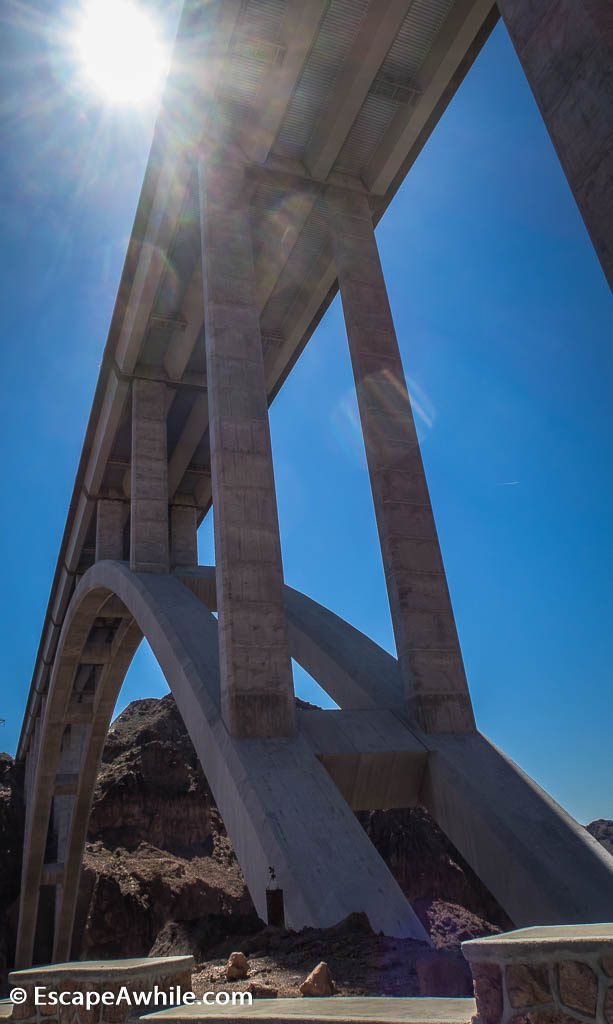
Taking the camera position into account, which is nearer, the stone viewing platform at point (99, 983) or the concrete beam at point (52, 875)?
the stone viewing platform at point (99, 983)

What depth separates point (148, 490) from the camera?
17453 mm

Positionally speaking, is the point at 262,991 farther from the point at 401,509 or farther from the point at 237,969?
the point at 401,509

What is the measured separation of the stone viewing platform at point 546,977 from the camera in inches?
91.7

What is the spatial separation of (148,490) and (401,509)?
8.17 meters

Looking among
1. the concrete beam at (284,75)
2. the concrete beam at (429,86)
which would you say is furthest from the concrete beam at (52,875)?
the concrete beam at (429,86)

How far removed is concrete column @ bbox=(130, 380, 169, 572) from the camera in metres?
16.9

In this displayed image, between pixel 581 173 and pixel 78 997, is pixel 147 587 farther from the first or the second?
pixel 581 173

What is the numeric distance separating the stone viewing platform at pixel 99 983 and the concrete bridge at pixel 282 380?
2.77 meters

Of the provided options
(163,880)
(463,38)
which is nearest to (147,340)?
(463,38)

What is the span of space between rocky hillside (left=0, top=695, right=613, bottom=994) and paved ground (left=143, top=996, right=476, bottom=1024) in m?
35.2

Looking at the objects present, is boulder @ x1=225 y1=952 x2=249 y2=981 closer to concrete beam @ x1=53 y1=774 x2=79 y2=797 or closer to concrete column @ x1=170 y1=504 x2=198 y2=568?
concrete column @ x1=170 y1=504 x2=198 y2=568

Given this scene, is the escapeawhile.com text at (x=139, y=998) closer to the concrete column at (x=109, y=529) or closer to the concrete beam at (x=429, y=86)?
the concrete beam at (x=429, y=86)

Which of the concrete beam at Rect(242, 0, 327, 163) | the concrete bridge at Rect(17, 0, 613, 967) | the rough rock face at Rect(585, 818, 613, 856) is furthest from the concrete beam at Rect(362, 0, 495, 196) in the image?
the rough rock face at Rect(585, 818, 613, 856)

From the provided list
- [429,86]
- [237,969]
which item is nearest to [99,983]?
[237,969]
